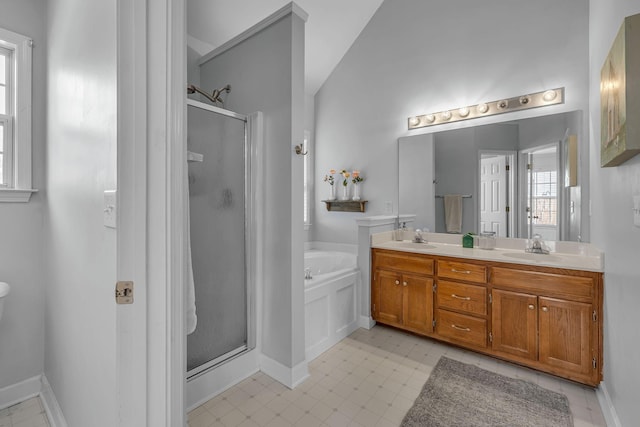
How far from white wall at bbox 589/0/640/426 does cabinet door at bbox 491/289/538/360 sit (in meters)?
0.38

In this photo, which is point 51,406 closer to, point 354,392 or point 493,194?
point 354,392

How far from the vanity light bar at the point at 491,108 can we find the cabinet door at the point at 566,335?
5.37 ft

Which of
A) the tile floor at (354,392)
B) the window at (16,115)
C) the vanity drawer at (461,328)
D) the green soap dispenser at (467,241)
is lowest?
the tile floor at (354,392)

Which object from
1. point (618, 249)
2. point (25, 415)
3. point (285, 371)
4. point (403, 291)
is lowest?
point (25, 415)

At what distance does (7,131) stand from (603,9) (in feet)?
12.3

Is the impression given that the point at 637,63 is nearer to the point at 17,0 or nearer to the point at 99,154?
the point at 99,154

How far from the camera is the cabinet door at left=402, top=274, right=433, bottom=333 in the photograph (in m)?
2.60

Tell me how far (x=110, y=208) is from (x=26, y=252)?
156cm

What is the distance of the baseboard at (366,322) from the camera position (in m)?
2.94

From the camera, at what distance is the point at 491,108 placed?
2.79 m

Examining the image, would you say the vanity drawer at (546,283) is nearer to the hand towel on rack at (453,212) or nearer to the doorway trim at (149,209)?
the hand towel on rack at (453,212)

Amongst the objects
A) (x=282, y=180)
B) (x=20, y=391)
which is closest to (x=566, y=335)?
(x=282, y=180)

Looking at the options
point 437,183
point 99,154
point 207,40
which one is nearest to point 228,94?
point 207,40

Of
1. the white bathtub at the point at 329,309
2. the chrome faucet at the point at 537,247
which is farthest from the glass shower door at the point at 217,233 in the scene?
the chrome faucet at the point at 537,247
